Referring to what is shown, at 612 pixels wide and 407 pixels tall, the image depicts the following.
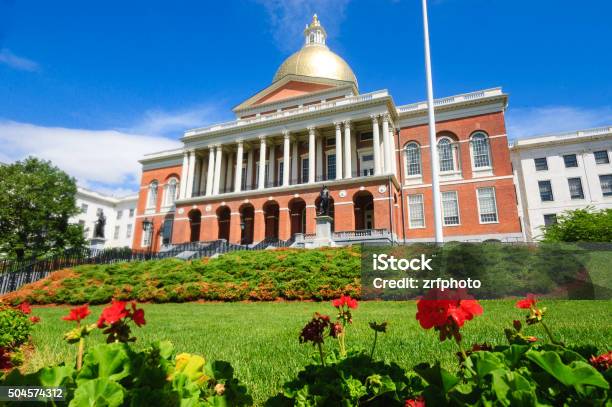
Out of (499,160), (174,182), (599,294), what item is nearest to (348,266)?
(599,294)

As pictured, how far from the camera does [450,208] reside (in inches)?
1298

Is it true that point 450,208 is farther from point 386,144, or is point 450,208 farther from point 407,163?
point 386,144

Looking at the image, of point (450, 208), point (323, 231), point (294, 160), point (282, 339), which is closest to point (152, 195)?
point (294, 160)

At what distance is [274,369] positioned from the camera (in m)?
3.83

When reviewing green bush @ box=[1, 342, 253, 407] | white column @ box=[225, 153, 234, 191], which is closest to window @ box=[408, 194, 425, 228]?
white column @ box=[225, 153, 234, 191]

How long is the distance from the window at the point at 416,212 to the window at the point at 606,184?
23216 mm

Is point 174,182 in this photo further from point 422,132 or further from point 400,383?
point 400,383

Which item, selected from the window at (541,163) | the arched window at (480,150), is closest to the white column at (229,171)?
the arched window at (480,150)

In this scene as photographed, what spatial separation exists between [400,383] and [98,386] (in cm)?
139

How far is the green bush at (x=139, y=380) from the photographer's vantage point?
1.30 m

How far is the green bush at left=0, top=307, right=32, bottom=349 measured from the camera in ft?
16.7

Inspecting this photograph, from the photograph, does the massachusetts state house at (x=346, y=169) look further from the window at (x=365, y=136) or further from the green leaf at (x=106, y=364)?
the green leaf at (x=106, y=364)

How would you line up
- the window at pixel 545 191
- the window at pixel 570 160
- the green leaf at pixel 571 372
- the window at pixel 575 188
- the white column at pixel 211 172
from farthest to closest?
the window at pixel 545 191 < the window at pixel 570 160 < the window at pixel 575 188 < the white column at pixel 211 172 < the green leaf at pixel 571 372

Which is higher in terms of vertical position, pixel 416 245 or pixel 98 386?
pixel 416 245
